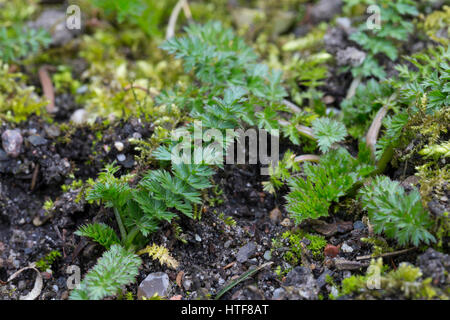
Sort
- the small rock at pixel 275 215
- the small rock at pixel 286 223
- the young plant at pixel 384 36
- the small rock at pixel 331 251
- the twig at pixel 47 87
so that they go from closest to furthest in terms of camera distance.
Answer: the small rock at pixel 331 251 < the small rock at pixel 286 223 < the small rock at pixel 275 215 < the young plant at pixel 384 36 < the twig at pixel 47 87

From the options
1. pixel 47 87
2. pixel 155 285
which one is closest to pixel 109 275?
pixel 155 285

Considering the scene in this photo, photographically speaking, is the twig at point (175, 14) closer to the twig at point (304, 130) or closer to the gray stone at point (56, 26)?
the gray stone at point (56, 26)

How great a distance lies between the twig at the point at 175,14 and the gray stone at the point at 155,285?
7.63 feet

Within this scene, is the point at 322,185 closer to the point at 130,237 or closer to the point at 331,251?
the point at 331,251

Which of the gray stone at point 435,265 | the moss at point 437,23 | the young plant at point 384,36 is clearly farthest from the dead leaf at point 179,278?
the moss at point 437,23

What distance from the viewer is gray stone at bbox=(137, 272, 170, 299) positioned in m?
2.22

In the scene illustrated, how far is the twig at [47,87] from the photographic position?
3.36 meters

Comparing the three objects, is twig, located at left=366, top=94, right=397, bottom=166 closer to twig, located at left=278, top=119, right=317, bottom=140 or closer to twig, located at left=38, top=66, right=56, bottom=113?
twig, located at left=278, top=119, right=317, bottom=140

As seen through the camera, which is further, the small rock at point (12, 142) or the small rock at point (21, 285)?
the small rock at point (12, 142)

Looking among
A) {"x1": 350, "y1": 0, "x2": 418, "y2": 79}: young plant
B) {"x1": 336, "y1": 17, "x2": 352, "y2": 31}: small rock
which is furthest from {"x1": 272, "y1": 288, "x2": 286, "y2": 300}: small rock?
{"x1": 336, "y1": 17, "x2": 352, "y2": 31}: small rock

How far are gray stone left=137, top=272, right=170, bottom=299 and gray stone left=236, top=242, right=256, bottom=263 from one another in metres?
0.44

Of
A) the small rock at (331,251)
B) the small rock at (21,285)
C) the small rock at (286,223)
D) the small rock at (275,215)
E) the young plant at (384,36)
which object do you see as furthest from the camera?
the young plant at (384,36)
